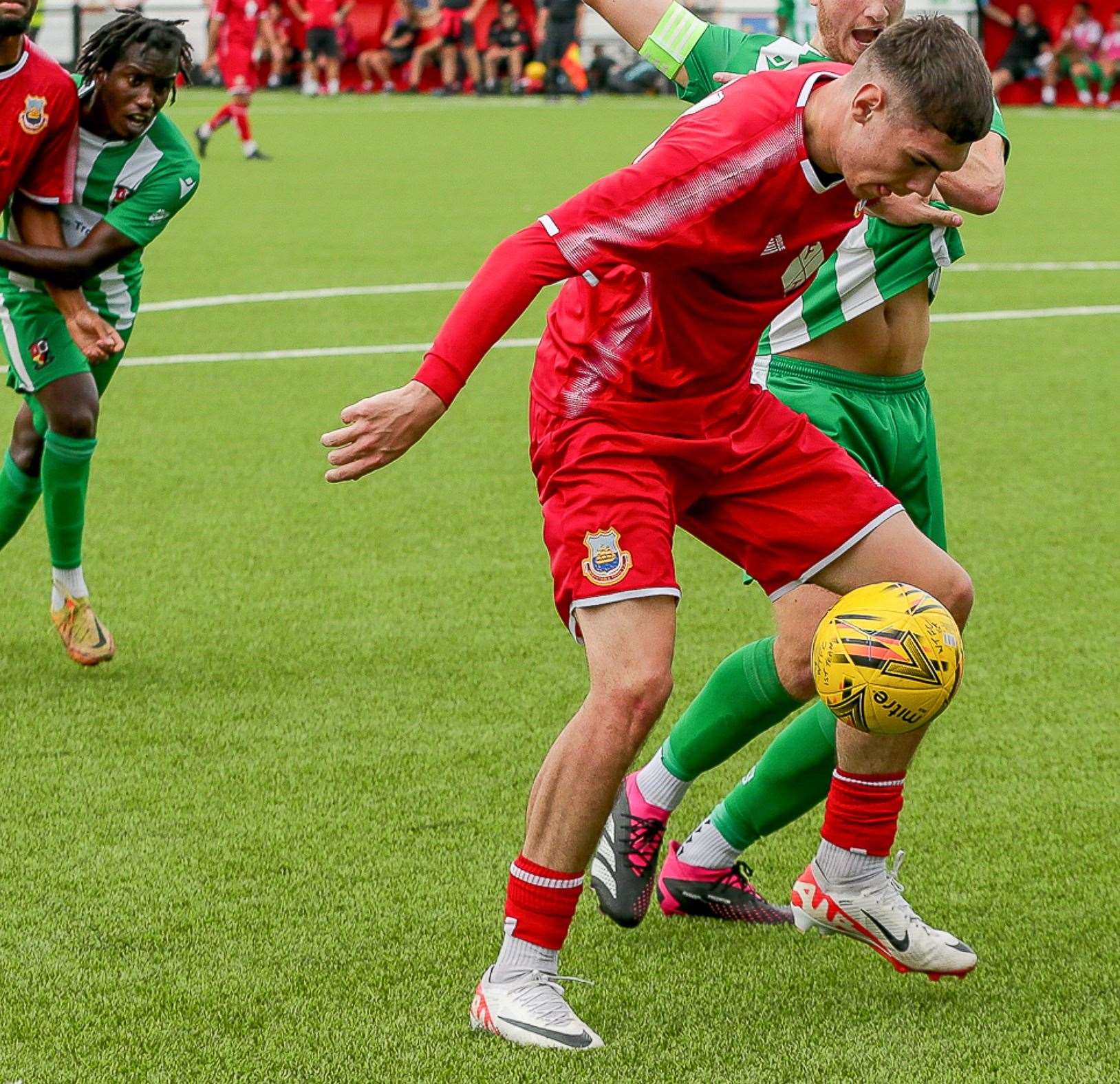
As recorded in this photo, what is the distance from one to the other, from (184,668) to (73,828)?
4.48 ft

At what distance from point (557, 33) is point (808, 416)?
31218mm

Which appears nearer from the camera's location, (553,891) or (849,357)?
(553,891)

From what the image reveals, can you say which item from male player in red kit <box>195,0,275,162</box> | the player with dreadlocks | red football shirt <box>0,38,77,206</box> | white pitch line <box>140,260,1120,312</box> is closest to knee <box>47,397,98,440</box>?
the player with dreadlocks

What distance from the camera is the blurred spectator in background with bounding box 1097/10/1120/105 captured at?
34344 mm

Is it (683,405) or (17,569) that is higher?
(683,405)

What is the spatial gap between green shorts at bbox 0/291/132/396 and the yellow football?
3087 millimetres

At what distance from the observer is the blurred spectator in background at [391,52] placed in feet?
123

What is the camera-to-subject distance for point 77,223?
6.01 meters

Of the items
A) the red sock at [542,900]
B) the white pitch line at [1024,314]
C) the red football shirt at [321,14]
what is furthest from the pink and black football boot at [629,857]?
the red football shirt at [321,14]

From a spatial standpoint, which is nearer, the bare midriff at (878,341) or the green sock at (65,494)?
the bare midriff at (878,341)

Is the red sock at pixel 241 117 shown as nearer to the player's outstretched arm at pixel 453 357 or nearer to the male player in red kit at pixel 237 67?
the male player in red kit at pixel 237 67

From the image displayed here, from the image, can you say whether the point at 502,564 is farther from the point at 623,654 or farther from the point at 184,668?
the point at 623,654

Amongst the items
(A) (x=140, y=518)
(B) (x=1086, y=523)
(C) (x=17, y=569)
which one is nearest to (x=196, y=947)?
(C) (x=17, y=569)

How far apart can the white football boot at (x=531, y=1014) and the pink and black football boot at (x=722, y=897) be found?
0.70m
